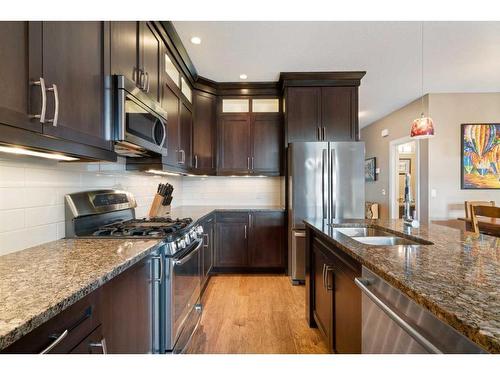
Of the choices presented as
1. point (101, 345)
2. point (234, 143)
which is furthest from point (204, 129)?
point (101, 345)

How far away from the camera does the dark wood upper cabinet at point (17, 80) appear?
2.56 ft

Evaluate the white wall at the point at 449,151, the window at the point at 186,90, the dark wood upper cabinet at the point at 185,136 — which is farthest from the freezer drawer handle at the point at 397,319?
the white wall at the point at 449,151

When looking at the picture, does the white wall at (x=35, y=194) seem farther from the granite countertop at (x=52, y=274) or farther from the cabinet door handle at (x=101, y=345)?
the cabinet door handle at (x=101, y=345)

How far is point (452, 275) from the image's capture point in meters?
0.86

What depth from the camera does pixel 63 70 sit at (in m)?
1.02

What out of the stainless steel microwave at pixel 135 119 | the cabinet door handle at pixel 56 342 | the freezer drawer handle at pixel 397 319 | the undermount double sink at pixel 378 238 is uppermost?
the stainless steel microwave at pixel 135 119

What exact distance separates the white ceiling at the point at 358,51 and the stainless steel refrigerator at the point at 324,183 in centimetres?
A: 100

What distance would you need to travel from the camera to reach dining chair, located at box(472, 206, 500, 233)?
276cm

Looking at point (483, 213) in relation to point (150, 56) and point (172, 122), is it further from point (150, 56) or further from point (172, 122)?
point (150, 56)

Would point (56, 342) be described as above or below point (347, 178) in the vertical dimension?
below

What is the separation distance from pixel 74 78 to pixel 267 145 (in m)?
2.75

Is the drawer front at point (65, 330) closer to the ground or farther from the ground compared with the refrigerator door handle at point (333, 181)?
closer to the ground

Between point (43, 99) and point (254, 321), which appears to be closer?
point (43, 99)
